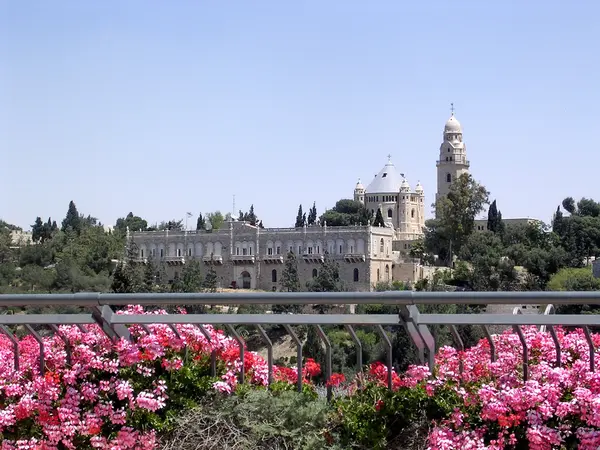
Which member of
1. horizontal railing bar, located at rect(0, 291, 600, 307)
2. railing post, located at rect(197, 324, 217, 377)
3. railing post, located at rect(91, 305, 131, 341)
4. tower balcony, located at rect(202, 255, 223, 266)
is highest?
tower balcony, located at rect(202, 255, 223, 266)

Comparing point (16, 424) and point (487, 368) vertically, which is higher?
point (487, 368)

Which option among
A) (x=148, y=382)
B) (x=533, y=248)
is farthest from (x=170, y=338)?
(x=533, y=248)

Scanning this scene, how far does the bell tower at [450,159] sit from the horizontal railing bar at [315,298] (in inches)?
4162

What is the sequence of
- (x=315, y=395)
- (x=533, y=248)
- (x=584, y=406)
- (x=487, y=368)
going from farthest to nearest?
(x=533, y=248) < (x=315, y=395) < (x=487, y=368) < (x=584, y=406)

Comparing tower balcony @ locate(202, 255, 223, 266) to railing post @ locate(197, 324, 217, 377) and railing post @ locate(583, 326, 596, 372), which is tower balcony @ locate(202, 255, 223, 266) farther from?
railing post @ locate(583, 326, 596, 372)

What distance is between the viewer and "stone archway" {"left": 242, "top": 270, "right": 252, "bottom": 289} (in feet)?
315

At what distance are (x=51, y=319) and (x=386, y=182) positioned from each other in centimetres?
11341

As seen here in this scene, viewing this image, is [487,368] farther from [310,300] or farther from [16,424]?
[16,424]

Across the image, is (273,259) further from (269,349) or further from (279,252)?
(269,349)

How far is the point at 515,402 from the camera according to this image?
218 inches

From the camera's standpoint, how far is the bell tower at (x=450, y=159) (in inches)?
4363

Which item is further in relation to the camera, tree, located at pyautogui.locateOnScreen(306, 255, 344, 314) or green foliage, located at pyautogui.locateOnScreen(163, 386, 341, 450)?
tree, located at pyautogui.locateOnScreen(306, 255, 344, 314)

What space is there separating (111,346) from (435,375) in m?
1.99

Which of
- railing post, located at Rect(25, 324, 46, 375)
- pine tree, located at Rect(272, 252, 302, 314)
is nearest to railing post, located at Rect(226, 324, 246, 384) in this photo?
railing post, located at Rect(25, 324, 46, 375)
